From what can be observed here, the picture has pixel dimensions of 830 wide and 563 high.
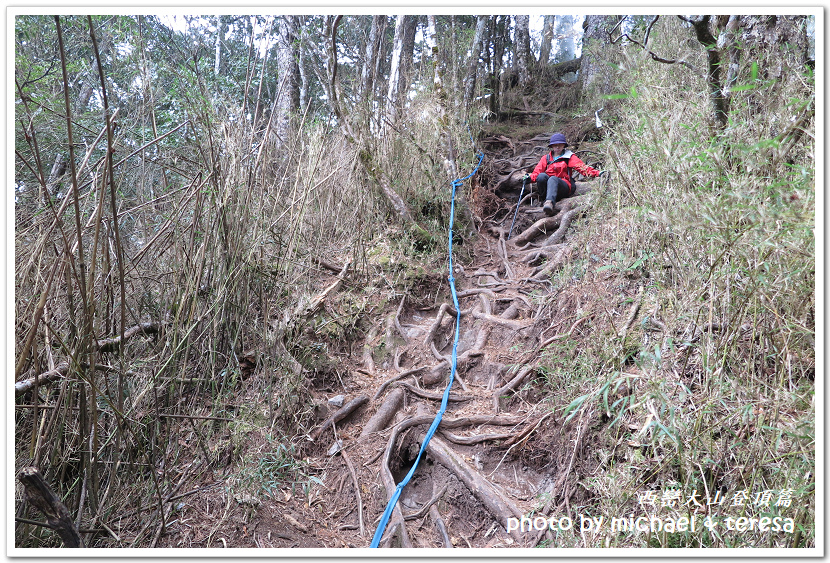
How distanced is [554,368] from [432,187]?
2594 mm

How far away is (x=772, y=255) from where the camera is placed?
4.43ft

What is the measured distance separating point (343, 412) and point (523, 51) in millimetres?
8385

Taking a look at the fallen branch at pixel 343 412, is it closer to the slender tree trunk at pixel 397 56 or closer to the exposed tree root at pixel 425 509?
the exposed tree root at pixel 425 509

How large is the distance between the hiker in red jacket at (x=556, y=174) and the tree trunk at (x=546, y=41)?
14.8ft

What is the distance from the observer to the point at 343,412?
2500 millimetres

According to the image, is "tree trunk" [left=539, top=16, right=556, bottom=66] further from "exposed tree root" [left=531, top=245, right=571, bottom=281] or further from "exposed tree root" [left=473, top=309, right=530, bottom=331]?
"exposed tree root" [left=473, top=309, right=530, bottom=331]

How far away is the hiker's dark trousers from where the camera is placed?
471 cm

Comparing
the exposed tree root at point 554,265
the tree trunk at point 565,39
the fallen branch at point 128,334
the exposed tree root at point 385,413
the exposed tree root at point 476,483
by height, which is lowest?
the exposed tree root at point 385,413

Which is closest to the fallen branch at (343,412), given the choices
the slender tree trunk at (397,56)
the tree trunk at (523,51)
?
the slender tree trunk at (397,56)

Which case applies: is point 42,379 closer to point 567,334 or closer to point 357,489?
point 357,489

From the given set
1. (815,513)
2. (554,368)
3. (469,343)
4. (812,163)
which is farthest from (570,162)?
(815,513)

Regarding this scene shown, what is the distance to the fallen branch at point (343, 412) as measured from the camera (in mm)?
2350

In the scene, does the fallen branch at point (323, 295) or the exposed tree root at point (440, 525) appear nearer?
the exposed tree root at point (440, 525)

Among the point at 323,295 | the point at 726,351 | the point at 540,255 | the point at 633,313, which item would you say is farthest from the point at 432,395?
the point at 540,255
